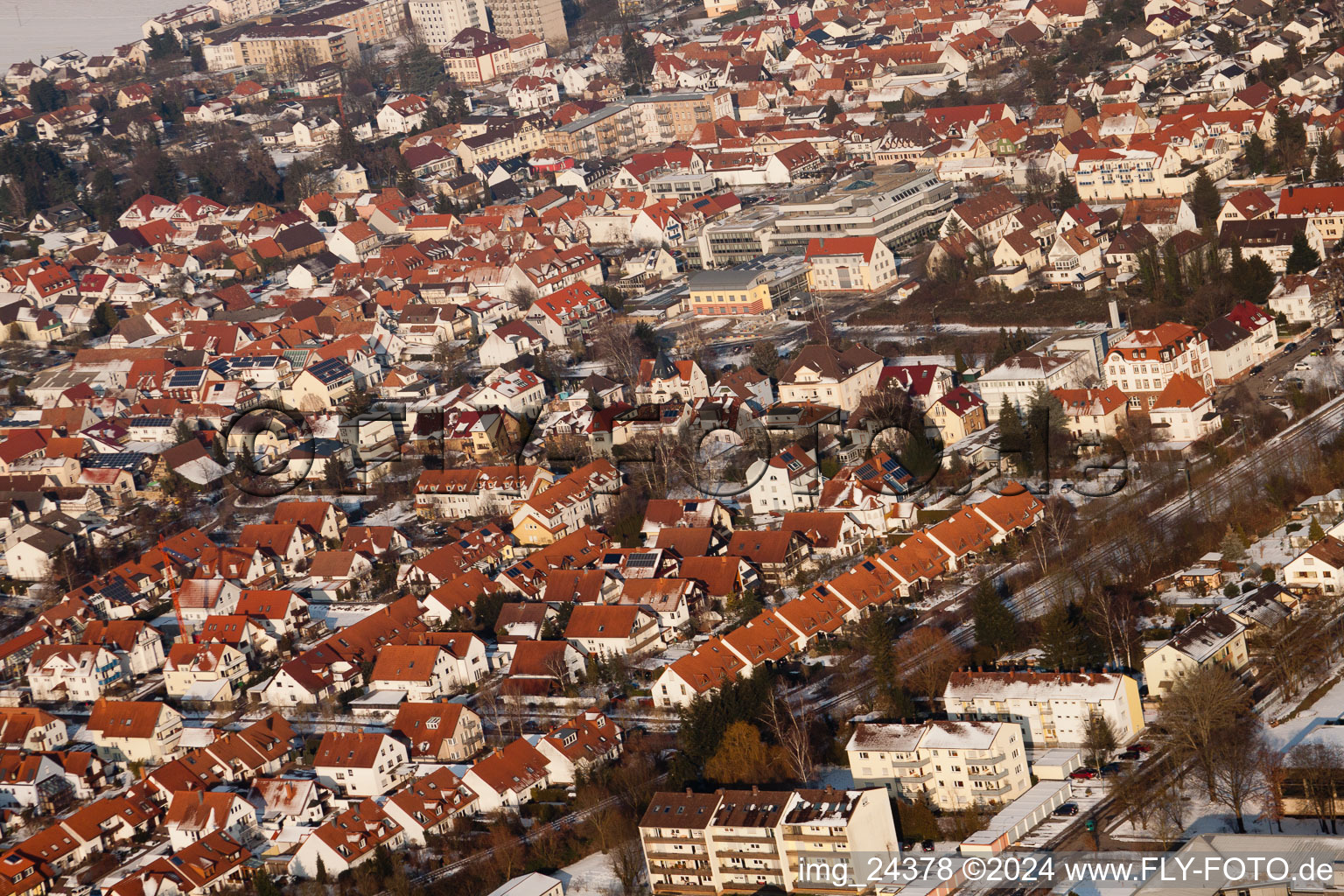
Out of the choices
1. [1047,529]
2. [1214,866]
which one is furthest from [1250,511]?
[1214,866]

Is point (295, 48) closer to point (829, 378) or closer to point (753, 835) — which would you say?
point (829, 378)

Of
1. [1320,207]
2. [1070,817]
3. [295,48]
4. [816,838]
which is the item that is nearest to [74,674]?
[816,838]

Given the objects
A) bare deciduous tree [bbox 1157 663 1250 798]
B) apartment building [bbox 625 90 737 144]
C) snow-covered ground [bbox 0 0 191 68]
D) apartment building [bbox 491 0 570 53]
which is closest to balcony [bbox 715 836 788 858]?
bare deciduous tree [bbox 1157 663 1250 798]

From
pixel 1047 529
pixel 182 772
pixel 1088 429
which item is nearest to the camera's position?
pixel 182 772

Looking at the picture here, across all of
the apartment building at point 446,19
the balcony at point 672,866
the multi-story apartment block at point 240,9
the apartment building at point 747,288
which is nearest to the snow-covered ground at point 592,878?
the balcony at point 672,866

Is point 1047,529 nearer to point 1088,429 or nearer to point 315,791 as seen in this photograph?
point 1088,429

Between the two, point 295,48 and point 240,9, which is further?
point 240,9
